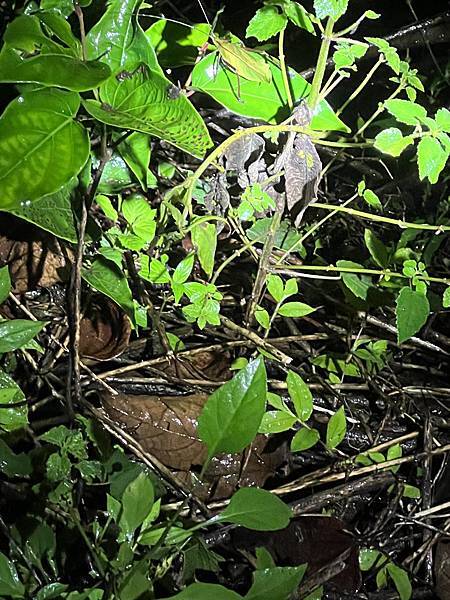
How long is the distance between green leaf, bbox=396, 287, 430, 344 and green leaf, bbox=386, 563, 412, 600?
1.46ft

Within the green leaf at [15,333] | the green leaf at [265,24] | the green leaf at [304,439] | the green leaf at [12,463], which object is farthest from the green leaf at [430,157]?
the green leaf at [12,463]

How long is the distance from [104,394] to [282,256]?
0.42 m

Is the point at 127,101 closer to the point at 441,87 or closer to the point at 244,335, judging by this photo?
the point at 244,335

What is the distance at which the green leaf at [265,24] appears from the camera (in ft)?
2.93

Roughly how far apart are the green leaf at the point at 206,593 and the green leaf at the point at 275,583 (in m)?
0.09

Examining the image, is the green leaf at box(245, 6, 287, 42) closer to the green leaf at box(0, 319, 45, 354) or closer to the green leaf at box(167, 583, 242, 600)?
the green leaf at box(0, 319, 45, 354)

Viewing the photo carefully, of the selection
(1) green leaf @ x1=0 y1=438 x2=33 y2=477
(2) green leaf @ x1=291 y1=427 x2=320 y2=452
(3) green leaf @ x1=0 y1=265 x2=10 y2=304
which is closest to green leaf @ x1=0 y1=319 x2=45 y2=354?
(3) green leaf @ x1=0 y1=265 x2=10 y2=304

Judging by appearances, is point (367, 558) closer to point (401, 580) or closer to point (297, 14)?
point (401, 580)

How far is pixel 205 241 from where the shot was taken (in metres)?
1.00

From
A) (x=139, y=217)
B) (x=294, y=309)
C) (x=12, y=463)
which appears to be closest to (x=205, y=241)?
(x=139, y=217)

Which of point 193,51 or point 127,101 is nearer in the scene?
point 127,101

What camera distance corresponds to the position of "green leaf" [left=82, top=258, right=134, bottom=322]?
37.2 inches

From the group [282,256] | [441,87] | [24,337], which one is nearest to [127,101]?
[24,337]

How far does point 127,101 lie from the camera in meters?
0.77
